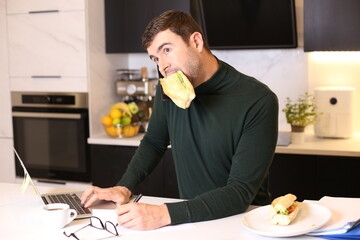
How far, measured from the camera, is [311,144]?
3.16 metres

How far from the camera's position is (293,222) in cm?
159

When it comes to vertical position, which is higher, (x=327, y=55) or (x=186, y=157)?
(x=327, y=55)

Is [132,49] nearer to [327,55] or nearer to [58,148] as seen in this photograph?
[58,148]

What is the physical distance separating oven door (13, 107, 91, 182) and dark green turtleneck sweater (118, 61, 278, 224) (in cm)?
150

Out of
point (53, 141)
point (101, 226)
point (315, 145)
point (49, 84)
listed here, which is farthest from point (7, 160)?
point (101, 226)

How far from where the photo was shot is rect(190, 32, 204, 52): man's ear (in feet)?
6.26

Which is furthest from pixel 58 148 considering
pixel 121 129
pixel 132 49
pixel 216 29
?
pixel 216 29

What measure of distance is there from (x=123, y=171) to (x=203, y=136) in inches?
61.8

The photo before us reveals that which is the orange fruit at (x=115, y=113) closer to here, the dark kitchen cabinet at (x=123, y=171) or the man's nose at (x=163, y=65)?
the dark kitchen cabinet at (x=123, y=171)

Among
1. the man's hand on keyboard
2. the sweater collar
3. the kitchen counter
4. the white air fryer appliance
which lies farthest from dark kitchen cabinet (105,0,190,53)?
the man's hand on keyboard

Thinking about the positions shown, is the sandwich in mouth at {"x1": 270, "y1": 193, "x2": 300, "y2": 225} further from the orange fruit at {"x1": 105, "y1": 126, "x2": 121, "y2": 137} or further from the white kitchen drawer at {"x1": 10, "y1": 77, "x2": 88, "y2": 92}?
the white kitchen drawer at {"x1": 10, "y1": 77, "x2": 88, "y2": 92}

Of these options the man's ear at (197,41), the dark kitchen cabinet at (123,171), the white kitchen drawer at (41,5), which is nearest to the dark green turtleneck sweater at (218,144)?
the man's ear at (197,41)

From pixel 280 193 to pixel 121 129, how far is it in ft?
3.75

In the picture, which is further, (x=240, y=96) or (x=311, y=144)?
(x=311, y=144)
